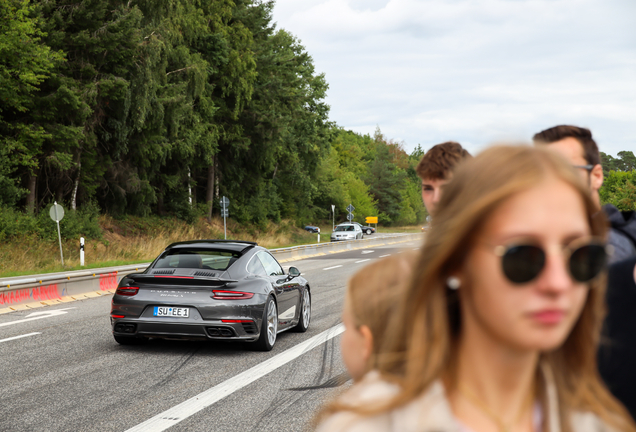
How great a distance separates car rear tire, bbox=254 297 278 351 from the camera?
8.88 meters

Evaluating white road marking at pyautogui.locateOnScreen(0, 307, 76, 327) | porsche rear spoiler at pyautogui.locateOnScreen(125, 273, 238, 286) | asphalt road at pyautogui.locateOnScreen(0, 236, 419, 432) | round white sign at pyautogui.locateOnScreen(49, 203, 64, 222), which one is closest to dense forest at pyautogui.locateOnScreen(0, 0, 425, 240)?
round white sign at pyautogui.locateOnScreen(49, 203, 64, 222)

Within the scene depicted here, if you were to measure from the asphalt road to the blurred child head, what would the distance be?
3.65 metres

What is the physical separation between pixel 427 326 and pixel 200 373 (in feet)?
21.6

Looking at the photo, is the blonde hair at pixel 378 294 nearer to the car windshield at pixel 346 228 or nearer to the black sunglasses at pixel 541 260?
the black sunglasses at pixel 541 260

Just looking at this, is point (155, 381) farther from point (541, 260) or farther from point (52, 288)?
point (52, 288)

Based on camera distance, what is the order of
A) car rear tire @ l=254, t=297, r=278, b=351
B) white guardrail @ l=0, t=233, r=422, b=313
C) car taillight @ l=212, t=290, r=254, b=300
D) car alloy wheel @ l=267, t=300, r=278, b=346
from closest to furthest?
car taillight @ l=212, t=290, r=254, b=300
car rear tire @ l=254, t=297, r=278, b=351
car alloy wheel @ l=267, t=300, r=278, b=346
white guardrail @ l=0, t=233, r=422, b=313

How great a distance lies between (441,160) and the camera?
319 cm

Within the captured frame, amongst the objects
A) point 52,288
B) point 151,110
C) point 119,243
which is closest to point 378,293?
point 52,288

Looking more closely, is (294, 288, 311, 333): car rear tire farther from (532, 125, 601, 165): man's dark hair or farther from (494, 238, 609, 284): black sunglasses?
(494, 238, 609, 284): black sunglasses

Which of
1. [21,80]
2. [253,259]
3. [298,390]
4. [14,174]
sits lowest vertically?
[298,390]

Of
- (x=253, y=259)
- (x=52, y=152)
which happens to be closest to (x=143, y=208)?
(x=52, y=152)

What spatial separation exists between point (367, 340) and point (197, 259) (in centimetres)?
789

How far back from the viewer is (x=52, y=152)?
95.2 feet

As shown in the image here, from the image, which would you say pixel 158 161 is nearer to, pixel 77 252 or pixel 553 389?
pixel 77 252
